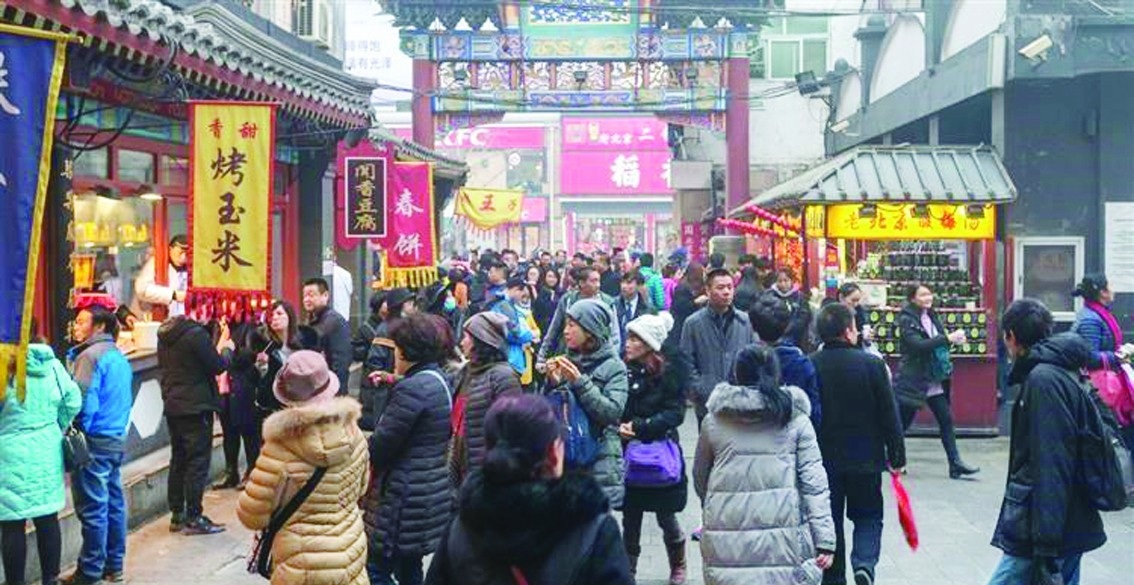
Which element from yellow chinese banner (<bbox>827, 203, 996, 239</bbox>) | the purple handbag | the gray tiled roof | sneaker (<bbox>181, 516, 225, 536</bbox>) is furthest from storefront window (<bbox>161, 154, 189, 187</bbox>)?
yellow chinese banner (<bbox>827, 203, 996, 239</bbox>)

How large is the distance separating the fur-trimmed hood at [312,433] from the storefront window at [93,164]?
4.95 meters

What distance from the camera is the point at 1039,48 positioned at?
43.1 feet

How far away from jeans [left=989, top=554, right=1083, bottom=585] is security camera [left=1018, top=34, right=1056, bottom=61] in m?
8.45

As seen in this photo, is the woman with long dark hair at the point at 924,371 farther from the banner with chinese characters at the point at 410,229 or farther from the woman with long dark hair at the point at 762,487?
the woman with long dark hair at the point at 762,487

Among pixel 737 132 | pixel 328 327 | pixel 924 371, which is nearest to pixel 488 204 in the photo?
pixel 737 132

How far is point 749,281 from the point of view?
14297 millimetres

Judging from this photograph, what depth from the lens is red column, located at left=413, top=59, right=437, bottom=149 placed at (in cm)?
2389

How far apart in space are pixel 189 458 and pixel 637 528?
11.1 feet

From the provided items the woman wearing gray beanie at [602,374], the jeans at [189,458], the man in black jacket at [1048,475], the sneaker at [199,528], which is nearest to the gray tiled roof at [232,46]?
the jeans at [189,458]

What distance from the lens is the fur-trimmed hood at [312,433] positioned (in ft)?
17.6

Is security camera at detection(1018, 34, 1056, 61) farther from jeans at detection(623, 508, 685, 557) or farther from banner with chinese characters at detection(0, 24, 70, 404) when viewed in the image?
banner with chinese characters at detection(0, 24, 70, 404)

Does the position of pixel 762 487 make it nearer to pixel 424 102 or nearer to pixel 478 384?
pixel 478 384

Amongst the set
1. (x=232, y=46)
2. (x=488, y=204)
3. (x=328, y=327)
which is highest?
(x=232, y=46)

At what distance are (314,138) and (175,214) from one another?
2470 millimetres
